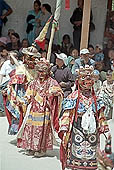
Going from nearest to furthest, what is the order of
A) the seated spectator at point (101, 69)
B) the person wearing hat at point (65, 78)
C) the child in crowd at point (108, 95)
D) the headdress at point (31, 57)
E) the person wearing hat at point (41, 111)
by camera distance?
the person wearing hat at point (41, 111)
the headdress at point (31, 57)
the person wearing hat at point (65, 78)
the child in crowd at point (108, 95)
the seated spectator at point (101, 69)

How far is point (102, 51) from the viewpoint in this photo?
12734 millimetres

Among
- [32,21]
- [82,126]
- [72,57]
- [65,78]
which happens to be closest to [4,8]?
[32,21]

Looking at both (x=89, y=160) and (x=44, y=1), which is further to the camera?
(x=44, y=1)

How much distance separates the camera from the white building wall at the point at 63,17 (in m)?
13.3

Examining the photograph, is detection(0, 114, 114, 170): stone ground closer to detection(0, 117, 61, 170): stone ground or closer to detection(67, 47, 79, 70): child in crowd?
detection(0, 117, 61, 170): stone ground

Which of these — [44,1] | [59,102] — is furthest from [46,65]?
[44,1]

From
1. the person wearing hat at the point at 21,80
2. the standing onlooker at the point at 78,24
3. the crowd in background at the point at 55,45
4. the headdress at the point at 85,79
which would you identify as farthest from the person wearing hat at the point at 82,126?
the standing onlooker at the point at 78,24

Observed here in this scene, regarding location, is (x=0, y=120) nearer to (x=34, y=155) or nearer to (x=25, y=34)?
(x=34, y=155)

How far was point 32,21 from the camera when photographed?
13430 millimetres

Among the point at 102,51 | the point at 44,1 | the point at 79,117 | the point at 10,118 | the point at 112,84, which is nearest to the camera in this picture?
the point at 79,117

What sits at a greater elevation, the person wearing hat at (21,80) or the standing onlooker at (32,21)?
the standing onlooker at (32,21)

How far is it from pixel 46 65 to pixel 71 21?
5.70 meters

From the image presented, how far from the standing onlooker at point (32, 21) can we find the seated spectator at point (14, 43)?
37 cm

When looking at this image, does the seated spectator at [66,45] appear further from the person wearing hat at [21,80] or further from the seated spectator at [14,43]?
the person wearing hat at [21,80]
